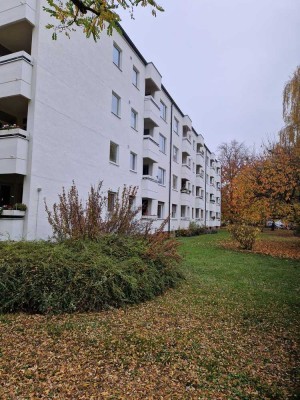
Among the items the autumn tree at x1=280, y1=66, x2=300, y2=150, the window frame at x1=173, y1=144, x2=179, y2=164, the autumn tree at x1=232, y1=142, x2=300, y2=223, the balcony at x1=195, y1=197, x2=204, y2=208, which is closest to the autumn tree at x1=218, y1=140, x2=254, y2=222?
the balcony at x1=195, y1=197, x2=204, y2=208

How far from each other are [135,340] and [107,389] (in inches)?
46.7

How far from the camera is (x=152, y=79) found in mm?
21594

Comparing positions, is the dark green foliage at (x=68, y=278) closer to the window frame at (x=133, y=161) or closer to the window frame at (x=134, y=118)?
the window frame at (x=133, y=161)

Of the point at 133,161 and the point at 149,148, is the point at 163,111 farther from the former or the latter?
the point at 133,161

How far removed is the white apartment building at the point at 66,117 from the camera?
11.2m

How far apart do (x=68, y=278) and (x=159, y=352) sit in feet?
7.74

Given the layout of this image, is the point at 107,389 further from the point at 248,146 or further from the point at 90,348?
the point at 248,146

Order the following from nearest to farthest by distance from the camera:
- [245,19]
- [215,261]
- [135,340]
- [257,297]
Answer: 1. [135,340]
2. [245,19]
3. [257,297]
4. [215,261]

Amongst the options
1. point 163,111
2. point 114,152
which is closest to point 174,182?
point 163,111

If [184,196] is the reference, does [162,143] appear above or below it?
above

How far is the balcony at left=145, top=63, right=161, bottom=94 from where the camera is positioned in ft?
70.0

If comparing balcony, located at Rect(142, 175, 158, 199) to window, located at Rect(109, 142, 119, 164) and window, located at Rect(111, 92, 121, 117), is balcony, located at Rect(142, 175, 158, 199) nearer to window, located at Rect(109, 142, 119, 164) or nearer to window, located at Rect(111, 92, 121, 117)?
window, located at Rect(109, 142, 119, 164)

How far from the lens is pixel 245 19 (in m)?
5.80

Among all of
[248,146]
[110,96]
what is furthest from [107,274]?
[248,146]
